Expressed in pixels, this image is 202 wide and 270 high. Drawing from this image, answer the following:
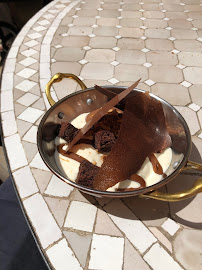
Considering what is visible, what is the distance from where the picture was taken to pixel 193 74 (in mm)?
2232

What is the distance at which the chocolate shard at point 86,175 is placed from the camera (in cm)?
102

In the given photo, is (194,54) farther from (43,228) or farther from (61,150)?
(43,228)

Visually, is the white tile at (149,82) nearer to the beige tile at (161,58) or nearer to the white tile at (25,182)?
the beige tile at (161,58)

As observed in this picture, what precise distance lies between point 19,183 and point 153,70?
63.3 inches

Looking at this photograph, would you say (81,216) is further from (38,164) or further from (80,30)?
(80,30)

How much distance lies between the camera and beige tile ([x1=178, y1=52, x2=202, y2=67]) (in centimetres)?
238

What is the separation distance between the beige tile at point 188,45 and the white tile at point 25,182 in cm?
211

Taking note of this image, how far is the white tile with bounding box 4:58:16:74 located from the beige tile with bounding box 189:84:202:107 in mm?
1681

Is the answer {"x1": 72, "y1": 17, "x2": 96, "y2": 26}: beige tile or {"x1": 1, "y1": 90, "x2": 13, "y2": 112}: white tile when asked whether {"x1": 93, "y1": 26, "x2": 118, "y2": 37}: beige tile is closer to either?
{"x1": 72, "y1": 17, "x2": 96, "y2": 26}: beige tile

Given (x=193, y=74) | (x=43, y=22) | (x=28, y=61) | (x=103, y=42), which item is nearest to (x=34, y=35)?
(x=43, y=22)

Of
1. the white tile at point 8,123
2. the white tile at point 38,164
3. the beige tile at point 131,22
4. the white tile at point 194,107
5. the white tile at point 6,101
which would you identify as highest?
the beige tile at point 131,22

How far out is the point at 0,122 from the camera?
69.5 inches

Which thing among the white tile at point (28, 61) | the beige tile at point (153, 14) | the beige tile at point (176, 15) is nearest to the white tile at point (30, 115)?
the white tile at point (28, 61)

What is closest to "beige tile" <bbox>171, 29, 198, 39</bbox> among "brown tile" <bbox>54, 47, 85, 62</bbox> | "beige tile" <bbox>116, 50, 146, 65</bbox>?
"beige tile" <bbox>116, 50, 146, 65</bbox>
